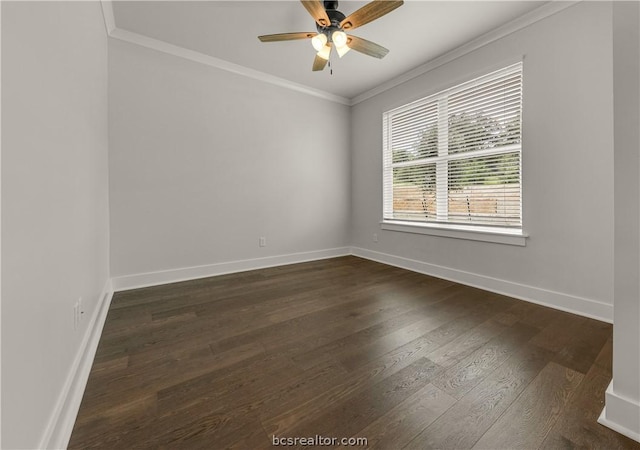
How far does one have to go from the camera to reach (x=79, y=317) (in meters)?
1.32

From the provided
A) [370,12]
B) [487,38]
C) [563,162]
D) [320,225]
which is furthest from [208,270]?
[487,38]

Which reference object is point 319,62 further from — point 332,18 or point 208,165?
point 208,165

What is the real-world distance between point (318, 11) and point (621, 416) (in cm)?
281

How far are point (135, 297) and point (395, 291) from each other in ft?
8.39

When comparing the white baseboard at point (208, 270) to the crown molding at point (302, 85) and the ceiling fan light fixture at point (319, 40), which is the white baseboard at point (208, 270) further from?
the ceiling fan light fixture at point (319, 40)

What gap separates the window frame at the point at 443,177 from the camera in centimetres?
245

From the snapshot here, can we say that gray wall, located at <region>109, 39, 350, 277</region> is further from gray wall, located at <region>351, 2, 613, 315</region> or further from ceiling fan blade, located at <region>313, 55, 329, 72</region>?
gray wall, located at <region>351, 2, 613, 315</region>

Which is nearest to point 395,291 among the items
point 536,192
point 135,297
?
point 536,192

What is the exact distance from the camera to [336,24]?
2.12 metres

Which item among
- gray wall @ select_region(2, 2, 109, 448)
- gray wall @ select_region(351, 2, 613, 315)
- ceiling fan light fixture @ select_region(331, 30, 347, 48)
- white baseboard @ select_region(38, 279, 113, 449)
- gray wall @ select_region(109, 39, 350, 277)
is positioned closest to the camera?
gray wall @ select_region(2, 2, 109, 448)

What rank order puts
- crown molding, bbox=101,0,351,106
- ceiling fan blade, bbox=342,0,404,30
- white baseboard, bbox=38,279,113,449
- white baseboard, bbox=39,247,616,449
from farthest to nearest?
crown molding, bbox=101,0,351,106 → ceiling fan blade, bbox=342,0,404,30 → white baseboard, bbox=39,247,616,449 → white baseboard, bbox=38,279,113,449

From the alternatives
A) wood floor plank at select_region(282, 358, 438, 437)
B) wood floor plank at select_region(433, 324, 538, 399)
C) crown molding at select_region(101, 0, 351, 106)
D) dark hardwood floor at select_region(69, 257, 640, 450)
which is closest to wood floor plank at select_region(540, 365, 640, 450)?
dark hardwood floor at select_region(69, 257, 640, 450)

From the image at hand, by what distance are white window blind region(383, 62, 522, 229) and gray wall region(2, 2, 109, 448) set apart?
3.21 m

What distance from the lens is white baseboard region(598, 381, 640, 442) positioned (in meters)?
0.97
